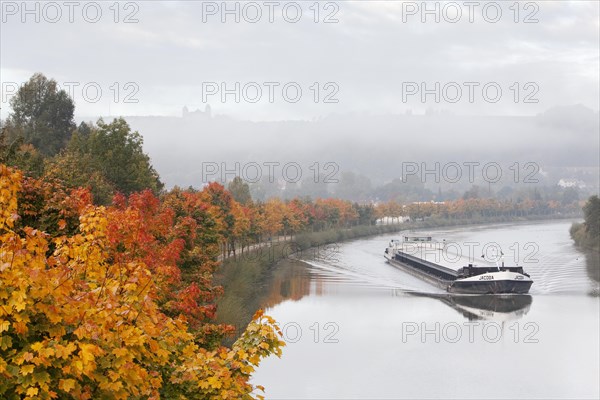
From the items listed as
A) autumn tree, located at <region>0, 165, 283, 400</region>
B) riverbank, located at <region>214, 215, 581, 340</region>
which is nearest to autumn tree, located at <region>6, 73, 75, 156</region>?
riverbank, located at <region>214, 215, 581, 340</region>

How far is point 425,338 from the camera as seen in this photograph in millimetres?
44875

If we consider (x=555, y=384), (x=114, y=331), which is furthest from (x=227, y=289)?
(x=114, y=331)

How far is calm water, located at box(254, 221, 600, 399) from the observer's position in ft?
112

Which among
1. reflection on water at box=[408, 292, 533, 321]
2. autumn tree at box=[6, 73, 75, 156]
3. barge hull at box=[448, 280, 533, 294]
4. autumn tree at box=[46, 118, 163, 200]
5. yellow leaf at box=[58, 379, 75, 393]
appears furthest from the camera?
autumn tree at box=[6, 73, 75, 156]

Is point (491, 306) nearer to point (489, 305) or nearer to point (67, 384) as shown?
point (489, 305)

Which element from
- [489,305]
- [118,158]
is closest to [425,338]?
[489,305]

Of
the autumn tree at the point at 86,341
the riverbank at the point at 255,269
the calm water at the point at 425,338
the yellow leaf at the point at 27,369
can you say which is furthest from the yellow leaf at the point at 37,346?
the riverbank at the point at 255,269

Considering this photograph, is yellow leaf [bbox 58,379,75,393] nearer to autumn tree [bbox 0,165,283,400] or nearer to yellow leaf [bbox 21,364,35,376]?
autumn tree [bbox 0,165,283,400]

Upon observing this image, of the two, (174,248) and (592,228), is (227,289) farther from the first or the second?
(592,228)

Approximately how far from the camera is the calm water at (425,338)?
3409 centimetres

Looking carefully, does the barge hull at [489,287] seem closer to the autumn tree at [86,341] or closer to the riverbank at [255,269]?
the riverbank at [255,269]

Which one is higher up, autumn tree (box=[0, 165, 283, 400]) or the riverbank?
autumn tree (box=[0, 165, 283, 400])

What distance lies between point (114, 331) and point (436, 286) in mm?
64993

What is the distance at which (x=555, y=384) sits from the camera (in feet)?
115
